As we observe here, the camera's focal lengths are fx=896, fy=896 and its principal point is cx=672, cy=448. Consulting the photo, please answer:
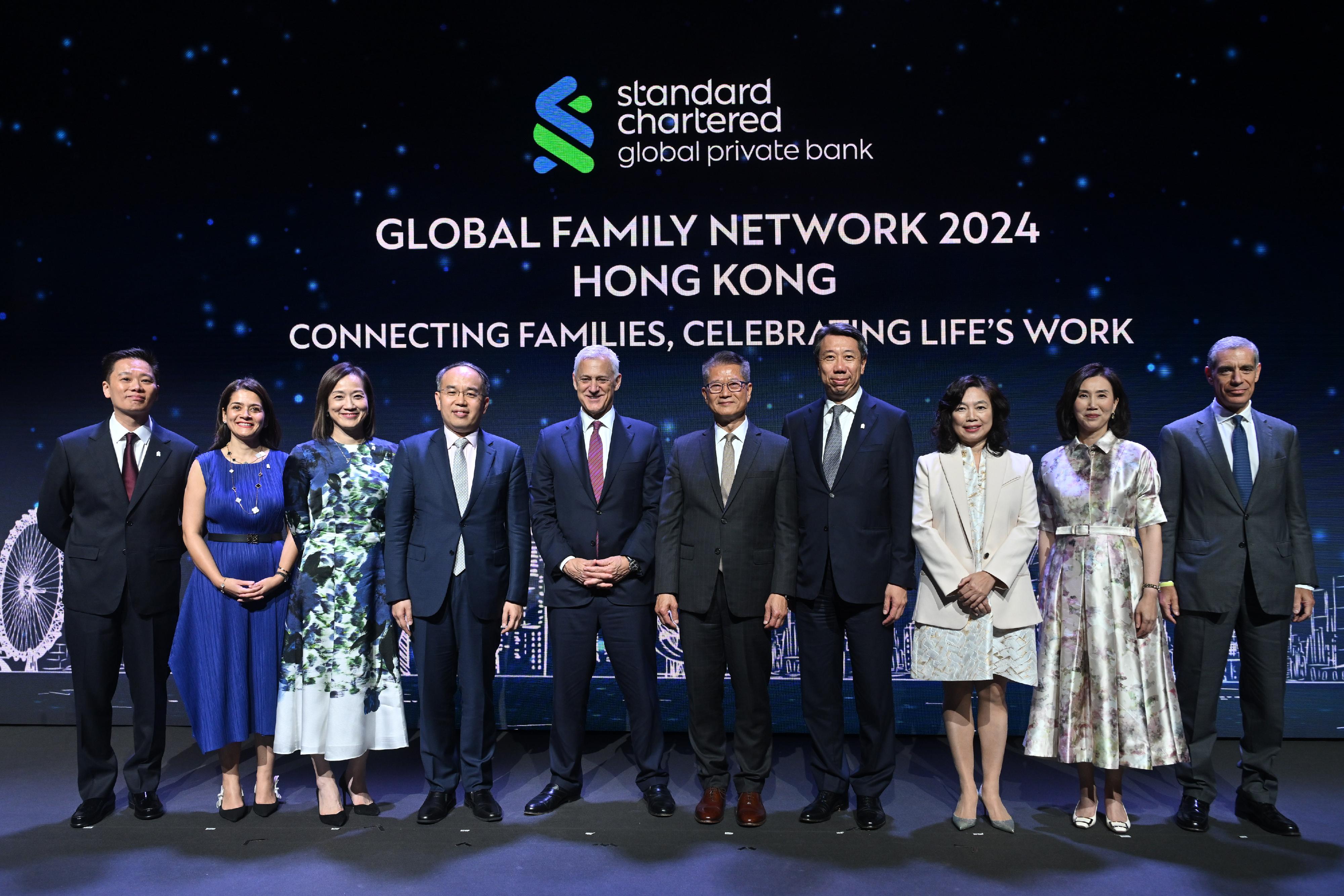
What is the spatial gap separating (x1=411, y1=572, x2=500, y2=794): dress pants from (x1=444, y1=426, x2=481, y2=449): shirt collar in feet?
1.67

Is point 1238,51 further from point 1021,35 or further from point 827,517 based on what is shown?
point 827,517

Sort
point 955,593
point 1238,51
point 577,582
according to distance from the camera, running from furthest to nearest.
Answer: point 1238,51 < point 577,582 < point 955,593

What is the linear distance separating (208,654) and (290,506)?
62 centimetres

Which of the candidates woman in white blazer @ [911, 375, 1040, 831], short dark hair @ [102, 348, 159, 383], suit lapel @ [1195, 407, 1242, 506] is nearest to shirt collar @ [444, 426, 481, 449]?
short dark hair @ [102, 348, 159, 383]

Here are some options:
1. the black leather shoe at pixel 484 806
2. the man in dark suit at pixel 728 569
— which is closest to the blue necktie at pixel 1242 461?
the man in dark suit at pixel 728 569

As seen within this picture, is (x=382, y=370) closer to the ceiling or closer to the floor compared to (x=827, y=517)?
closer to the ceiling

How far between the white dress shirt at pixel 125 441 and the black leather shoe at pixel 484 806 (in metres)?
1.85

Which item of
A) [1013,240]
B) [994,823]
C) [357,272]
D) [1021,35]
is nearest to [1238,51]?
[1021,35]

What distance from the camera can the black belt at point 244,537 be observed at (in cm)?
339

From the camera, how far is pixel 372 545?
3428mm

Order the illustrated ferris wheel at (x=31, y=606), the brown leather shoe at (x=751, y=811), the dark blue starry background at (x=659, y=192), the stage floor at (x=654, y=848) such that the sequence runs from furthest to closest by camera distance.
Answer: the illustrated ferris wheel at (x=31, y=606)
the dark blue starry background at (x=659, y=192)
the brown leather shoe at (x=751, y=811)
the stage floor at (x=654, y=848)

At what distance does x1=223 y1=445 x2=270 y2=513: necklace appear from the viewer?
133 inches

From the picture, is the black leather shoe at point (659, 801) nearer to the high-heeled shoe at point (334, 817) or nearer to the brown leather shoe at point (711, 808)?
the brown leather shoe at point (711, 808)

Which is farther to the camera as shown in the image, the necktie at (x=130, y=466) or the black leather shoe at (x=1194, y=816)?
the necktie at (x=130, y=466)
